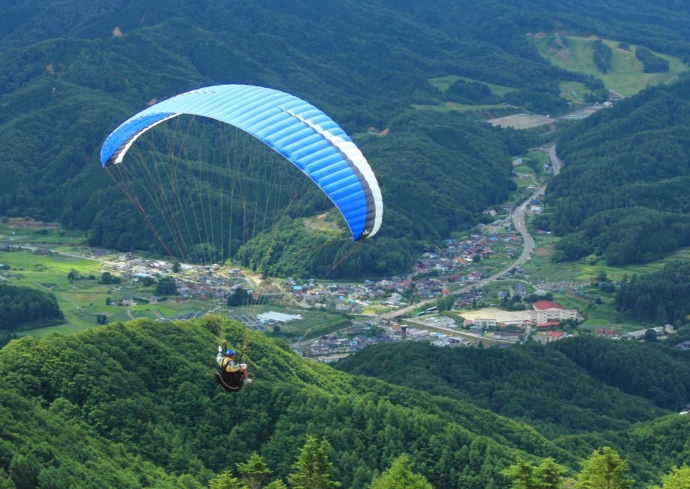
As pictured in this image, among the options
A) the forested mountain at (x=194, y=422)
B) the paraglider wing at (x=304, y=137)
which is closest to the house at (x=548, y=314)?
the forested mountain at (x=194, y=422)

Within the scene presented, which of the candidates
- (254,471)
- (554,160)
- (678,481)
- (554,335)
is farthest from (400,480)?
(554,160)

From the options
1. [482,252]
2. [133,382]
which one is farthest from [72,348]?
[482,252]

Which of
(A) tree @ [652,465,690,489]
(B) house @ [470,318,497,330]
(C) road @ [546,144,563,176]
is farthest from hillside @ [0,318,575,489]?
(C) road @ [546,144,563,176]

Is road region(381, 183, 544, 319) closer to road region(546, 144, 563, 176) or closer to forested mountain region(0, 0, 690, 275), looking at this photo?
forested mountain region(0, 0, 690, 275)

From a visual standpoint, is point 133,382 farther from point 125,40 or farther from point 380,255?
point 125,40

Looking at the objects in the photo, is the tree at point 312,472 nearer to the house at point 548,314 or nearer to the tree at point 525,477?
the tree at point 525,477
